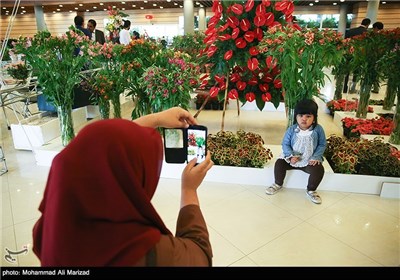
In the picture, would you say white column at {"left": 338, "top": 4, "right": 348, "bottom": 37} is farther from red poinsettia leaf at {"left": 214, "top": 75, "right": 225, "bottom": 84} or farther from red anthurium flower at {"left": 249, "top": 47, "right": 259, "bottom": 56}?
red anthurium flower at {"left": 249, "top": 47, "right": 259, "bottom": 56}

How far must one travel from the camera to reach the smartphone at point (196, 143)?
1.23 m

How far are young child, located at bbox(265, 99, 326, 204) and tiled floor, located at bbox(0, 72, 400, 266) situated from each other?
0.14 metres

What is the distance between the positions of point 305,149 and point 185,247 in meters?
2.03

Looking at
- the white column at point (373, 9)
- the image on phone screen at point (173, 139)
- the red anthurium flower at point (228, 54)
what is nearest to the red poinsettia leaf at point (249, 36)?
the red anthurium flower at point (228, 54)

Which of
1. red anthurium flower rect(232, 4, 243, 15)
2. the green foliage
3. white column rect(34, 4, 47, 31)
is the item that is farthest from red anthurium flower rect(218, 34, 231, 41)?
white column rect(34, 4, 47, 31)

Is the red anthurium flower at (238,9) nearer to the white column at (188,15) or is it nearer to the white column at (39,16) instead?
the white column at (188,15)

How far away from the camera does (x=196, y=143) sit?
1.25m

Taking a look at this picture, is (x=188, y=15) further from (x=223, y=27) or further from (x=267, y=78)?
(x=223, y=27)

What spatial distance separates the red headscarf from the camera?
1.74 ft

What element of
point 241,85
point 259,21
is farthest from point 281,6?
point 241,85

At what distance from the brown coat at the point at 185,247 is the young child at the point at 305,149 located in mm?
1758

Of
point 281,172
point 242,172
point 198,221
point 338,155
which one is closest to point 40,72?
point 242,172

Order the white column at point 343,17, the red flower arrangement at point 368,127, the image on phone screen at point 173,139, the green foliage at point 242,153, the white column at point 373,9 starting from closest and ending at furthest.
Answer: the image on phone screen at point 173,139, the green foliage at point 242,153, the red flower arrangement at point 368,127, the white column at point 373,9, the white column at point 343,17

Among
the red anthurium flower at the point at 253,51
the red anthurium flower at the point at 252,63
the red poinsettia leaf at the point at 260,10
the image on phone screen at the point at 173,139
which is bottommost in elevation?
the image on phone screen at the point at 173,139
